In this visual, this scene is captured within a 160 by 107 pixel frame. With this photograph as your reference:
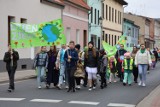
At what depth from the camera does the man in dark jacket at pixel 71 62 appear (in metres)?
15.2

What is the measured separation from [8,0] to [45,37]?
352 inches

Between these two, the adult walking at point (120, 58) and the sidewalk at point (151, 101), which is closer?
the sidewalk at point (151, 101)

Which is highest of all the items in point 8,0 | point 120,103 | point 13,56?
point 8,0

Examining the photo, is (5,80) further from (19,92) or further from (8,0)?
(8,0)

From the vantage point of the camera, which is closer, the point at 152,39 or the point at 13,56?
the point at 13,56

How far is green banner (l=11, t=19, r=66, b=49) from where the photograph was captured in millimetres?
16656

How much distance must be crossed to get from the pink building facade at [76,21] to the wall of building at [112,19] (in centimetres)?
847

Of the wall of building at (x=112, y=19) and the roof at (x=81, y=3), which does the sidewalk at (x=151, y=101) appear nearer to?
the roof at (x=81, y=3)

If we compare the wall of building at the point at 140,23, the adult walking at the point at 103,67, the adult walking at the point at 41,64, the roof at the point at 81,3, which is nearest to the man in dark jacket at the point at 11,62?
the adult walking at the point at 41,64

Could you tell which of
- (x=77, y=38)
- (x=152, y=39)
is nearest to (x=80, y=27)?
(x=77, y=38)

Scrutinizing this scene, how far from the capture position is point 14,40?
16375 mm

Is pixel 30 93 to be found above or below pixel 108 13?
below

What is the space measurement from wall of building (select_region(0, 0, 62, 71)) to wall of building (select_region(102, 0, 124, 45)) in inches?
763

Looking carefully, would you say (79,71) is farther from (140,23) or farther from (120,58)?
(140,23)
